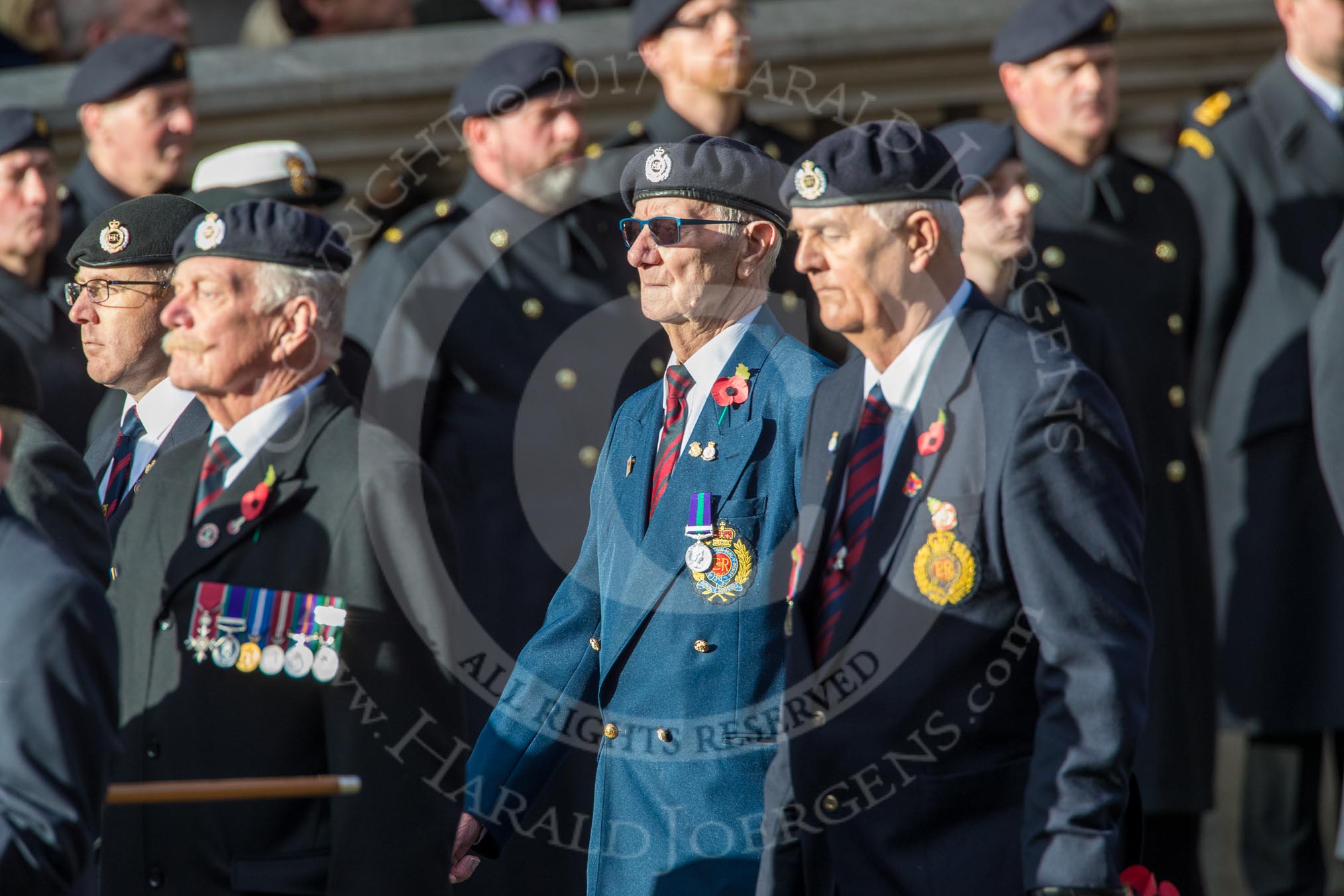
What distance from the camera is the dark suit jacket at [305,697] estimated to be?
13.1 ft

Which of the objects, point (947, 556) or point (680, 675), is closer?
point (947, 556)

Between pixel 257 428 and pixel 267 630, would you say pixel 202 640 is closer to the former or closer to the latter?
pixel 267 630

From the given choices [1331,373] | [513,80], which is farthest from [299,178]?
[1331,373]

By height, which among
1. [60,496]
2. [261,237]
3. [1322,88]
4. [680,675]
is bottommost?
[680,675]

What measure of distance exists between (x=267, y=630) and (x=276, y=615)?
33 mm

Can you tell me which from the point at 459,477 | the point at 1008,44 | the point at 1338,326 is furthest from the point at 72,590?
the point at 1008,44

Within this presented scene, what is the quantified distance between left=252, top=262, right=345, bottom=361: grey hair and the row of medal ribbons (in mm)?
526

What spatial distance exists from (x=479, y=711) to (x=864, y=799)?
69.0 inches

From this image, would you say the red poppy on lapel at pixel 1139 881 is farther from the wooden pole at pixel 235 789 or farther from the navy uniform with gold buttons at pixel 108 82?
the navy uniform with gold buttons at pixel 108 82

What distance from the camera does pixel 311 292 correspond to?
429cm

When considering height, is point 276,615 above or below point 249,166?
below

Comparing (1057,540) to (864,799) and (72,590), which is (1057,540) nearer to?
(864,799)

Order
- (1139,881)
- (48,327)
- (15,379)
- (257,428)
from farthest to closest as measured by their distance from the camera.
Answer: (48,327)
(257,428)
(1139,881)
(15,379)

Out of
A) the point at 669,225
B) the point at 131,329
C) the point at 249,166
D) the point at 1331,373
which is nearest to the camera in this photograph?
the point at 669,225
